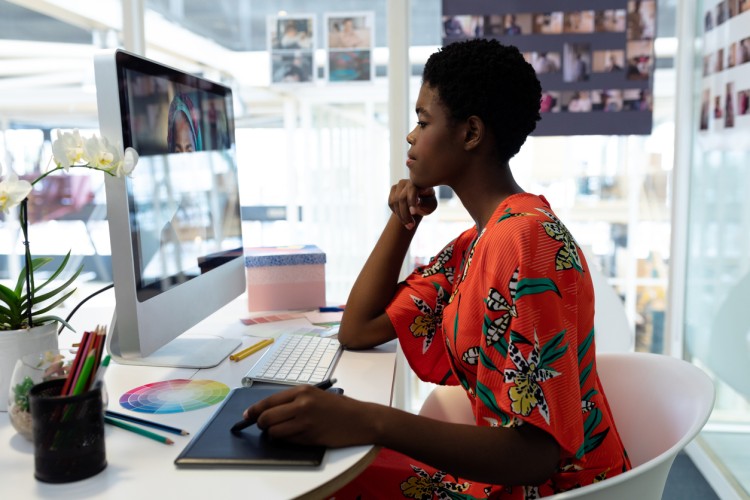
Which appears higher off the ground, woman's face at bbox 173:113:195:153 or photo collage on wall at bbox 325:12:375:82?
photo collage on wall at bbox 325:12:375:82

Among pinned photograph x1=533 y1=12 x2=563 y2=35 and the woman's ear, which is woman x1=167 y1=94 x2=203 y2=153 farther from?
pinned photograph x1=533 y1=12 x2=563 y2=35

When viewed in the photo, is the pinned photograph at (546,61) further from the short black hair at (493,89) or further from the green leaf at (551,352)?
the green leaf at (551,352)

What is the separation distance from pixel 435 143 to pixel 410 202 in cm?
30

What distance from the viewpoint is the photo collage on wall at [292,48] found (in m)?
2.62

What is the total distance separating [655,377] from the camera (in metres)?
1.21

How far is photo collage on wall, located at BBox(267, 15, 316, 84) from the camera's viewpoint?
2.62m

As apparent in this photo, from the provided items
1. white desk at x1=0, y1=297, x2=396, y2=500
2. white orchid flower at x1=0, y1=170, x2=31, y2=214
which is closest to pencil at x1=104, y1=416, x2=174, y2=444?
white desk at x1=0, y1=297, x2=396, y2=500

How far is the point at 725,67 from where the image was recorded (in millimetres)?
2252

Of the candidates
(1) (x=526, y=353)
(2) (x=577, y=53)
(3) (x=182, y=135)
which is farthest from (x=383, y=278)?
(2) (x=577, y=53)

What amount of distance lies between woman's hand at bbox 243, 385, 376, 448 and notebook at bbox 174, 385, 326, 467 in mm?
15

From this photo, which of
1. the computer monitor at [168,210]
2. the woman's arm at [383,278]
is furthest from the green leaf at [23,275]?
the woman's arm at [383,278]

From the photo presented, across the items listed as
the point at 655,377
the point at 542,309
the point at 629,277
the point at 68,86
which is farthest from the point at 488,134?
the point at 68,86

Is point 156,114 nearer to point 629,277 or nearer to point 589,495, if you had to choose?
point 589,495

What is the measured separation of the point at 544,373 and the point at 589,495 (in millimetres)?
173
